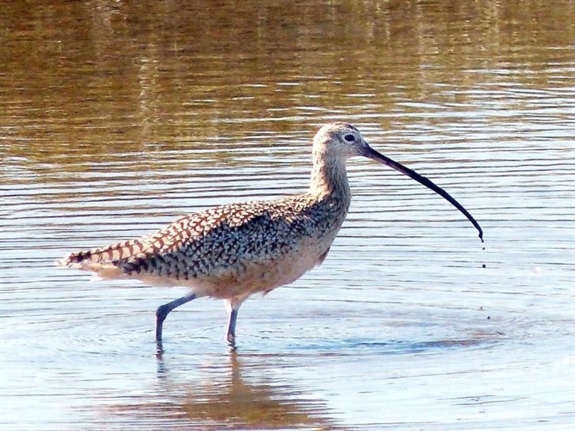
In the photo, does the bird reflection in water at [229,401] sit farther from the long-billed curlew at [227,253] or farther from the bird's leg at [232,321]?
the long-billed curlew at [227,253]

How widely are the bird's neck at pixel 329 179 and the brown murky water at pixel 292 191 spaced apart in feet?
2.29

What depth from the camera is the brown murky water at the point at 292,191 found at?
30.7 feet

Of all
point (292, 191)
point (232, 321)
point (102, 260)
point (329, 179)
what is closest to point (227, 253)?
point (232, 321)

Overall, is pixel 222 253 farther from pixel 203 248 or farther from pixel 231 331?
pixel 231 331

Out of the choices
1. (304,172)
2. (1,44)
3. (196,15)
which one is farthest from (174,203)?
(196,15)

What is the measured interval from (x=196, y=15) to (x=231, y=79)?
4.59 metres

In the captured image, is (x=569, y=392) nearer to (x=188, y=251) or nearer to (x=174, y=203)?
(x=188, y=251)

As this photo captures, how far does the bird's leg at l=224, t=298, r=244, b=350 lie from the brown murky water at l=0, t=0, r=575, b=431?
0.42ft

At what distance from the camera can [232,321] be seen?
1055cm

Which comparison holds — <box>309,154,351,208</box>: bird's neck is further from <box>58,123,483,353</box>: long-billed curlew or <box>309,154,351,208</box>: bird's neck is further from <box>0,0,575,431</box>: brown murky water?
<box>0,0,575,431</box>: brown murky water

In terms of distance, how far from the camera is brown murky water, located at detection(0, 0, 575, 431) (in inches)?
368

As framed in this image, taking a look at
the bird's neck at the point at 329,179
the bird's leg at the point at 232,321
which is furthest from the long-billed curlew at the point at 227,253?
the bird's neck at the point at 329,179

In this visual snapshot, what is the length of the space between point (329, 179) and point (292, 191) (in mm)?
2836

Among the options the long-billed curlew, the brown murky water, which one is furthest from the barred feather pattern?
the brown murky water
